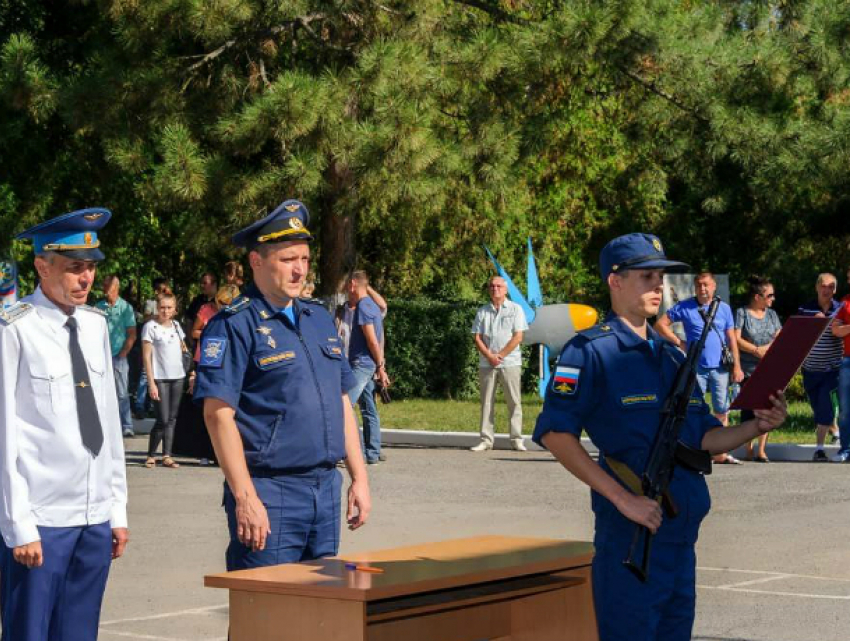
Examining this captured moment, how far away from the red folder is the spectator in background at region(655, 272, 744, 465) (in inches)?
376

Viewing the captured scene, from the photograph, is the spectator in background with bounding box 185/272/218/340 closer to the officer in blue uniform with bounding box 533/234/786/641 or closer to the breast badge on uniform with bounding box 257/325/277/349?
the breast badge on uniform with bounding box 257/325/277/349

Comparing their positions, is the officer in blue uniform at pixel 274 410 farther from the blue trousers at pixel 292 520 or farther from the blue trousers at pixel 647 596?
the blue trousers at pixel 647 596

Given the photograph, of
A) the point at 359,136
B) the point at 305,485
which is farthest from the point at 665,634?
the point at 359,136

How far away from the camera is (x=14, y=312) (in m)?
5.36

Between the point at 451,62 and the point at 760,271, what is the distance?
9868 millimetres

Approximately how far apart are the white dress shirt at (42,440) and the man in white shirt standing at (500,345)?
1208cm

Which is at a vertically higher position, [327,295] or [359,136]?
[359,136]

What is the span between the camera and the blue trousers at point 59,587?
17.1 ft

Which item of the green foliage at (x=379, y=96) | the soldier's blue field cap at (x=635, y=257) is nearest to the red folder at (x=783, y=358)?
the soldier's blue field cap at (x=635, y=257)

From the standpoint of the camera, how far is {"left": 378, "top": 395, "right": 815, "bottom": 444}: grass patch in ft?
62.1

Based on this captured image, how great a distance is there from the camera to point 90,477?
5.36 metres

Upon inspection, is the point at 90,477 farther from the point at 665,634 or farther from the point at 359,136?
the point at 359,136

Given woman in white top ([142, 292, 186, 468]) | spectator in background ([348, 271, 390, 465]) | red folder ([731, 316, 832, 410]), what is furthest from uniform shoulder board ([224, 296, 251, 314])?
woman in white top ([142, 292, 186, 468])

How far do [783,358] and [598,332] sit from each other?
648mm
